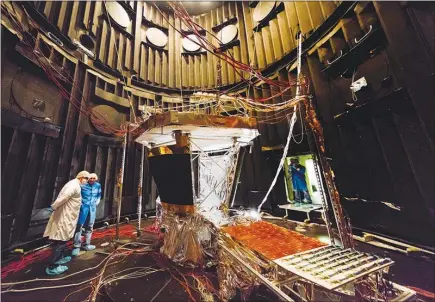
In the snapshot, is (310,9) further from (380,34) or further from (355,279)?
(355,279)

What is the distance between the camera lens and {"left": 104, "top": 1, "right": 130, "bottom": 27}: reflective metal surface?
7.44 metres

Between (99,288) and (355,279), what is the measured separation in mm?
3362

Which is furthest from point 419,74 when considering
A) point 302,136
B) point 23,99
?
point 23,99

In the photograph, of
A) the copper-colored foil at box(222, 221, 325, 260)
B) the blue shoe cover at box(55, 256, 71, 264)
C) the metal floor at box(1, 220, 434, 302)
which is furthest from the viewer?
the blue shoe cover at box(55, 256, 71, 264)

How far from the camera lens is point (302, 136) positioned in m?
5.90

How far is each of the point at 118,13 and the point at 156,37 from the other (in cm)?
189

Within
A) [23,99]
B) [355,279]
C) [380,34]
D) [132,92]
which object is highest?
[132,92]

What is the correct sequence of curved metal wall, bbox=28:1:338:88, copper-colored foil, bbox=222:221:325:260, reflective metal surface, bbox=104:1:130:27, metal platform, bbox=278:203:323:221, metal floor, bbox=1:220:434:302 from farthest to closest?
reflective metal surface, bbox=104:1:130:27
curved metal wall, bbox=28:1:338:88
metal platform, bbox=278:203:323:221
metal floor, bbox=1:220:434:302
copper-colored foil, bbox=222:221:325:260

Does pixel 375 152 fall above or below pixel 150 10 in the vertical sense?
below

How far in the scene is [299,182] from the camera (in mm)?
6480

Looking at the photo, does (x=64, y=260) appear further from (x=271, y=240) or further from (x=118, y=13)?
(x=118, y=13)

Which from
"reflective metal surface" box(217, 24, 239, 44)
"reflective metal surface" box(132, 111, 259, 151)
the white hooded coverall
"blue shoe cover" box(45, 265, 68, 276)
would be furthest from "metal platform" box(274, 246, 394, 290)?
"reflective metal surface" box(217, 24, 239, 44)

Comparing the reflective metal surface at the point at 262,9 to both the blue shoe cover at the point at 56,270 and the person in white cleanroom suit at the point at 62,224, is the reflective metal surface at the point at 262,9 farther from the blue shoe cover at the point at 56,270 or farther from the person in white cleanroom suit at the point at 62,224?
the blue shoe cover at the point at 56,270

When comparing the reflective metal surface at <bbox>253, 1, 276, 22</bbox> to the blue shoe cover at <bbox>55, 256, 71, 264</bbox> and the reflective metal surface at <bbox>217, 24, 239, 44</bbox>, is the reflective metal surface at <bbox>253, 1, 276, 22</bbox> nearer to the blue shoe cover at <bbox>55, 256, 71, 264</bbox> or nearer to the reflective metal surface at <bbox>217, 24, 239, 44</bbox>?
the reflective metal surface at <bbox>217, 24, 239, 44</bbox>
